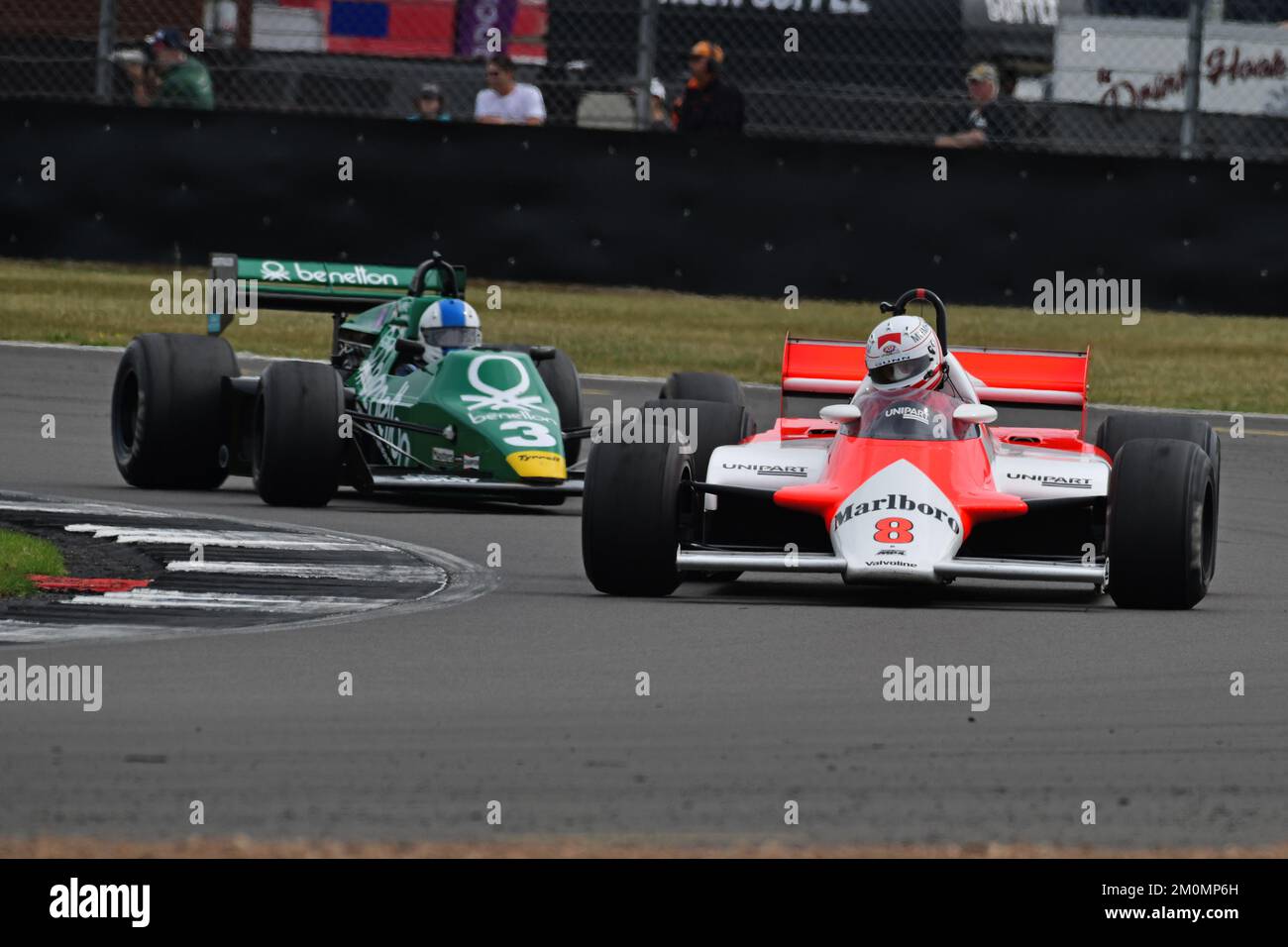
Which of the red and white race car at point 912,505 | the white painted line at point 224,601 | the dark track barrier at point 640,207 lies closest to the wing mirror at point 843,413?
the red and white race car at point 912,505

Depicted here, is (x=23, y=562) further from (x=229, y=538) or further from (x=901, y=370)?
(x=901, y=370)

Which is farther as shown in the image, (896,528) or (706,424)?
(706,424)

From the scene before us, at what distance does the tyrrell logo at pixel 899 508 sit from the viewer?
32.0 ft

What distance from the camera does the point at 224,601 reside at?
950 centimetres

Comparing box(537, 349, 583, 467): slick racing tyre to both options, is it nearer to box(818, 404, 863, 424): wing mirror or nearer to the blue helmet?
the blue helmet

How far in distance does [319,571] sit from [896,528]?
7.66ft

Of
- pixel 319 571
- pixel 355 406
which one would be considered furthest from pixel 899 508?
pixel 355 406

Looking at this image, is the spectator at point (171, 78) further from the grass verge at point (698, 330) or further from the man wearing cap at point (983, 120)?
the man wearing cap at point (983, 120)

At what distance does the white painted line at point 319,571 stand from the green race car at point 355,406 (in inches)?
79.4

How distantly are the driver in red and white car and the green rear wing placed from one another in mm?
4259

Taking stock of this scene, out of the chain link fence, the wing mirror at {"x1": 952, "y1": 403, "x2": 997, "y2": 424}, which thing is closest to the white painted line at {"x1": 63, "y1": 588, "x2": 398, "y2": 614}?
the wing mirror at {"x1": 952, "y1": 403, "x2": 997, "y2": 424}

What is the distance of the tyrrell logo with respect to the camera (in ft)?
32.0

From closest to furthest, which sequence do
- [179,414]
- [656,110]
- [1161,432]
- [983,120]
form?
[1161,432], [179,414], [983,120], [656,110]
